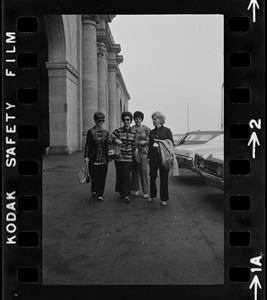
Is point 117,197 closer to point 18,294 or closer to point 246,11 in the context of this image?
point 18,294

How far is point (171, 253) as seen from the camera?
319 cm

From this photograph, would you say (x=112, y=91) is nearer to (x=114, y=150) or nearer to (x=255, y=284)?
(x=114, y=150)

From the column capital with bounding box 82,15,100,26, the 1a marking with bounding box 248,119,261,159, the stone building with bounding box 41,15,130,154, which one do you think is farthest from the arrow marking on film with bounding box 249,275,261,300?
the column capital with bounding box 82,15,100,26

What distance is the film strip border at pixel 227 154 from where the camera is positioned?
1.95m

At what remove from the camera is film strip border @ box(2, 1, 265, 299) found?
195cm

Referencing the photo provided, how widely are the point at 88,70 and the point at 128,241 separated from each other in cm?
1286

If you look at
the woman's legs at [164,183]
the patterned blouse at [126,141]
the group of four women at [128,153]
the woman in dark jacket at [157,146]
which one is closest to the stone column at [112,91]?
the group of four women at [128,153]

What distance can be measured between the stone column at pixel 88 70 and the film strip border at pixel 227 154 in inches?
513

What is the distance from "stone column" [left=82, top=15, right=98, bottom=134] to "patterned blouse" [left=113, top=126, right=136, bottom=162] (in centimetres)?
994

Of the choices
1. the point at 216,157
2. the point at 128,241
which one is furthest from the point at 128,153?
the point at 128,241

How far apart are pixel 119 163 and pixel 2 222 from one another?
11.7ft

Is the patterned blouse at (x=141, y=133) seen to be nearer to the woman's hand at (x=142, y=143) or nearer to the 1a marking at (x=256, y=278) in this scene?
the woman's hand at (x=142, y=143)

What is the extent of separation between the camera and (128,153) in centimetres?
528

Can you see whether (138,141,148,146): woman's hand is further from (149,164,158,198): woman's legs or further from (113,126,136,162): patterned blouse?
(149,164,158,198): woman's legs
